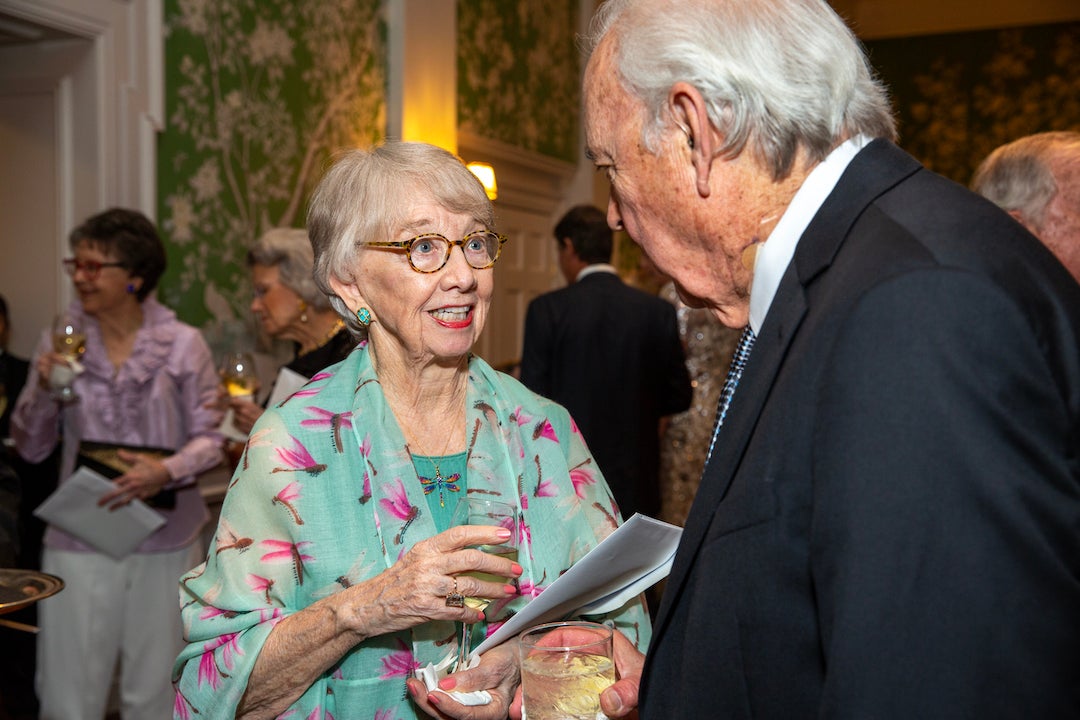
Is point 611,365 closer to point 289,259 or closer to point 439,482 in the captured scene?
point 289,259

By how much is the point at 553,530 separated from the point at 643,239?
0.59m

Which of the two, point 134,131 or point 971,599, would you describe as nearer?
point 971,599

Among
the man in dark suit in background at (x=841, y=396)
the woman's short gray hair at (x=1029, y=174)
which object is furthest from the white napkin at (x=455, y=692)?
the woman's short gray hair at (x=1029, y=174)

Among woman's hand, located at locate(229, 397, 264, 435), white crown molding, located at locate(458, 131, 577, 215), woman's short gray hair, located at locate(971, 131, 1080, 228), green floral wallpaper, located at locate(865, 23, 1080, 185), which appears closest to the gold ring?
woman's short gray hair, located at locate(971, 131, 1080, 228)

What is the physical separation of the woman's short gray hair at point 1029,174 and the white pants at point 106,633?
8.93 ft

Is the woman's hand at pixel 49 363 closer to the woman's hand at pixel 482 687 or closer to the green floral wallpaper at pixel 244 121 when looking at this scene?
the green floral wallpaper at pixel 244 121

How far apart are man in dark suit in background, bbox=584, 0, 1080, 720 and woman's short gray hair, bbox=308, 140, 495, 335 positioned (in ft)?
1.63

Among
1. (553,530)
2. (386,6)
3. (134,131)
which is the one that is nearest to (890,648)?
(553,530)

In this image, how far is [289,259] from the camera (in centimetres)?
312

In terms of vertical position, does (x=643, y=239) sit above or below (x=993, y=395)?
above

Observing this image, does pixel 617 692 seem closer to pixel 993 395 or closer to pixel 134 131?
pixel 993 395

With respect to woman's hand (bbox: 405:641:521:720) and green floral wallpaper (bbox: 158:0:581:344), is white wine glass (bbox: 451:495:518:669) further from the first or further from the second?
green floral wallpaper (bbox: 158:0:581:344)

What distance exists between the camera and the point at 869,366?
2.31ft

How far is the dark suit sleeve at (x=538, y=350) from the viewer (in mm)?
4152
